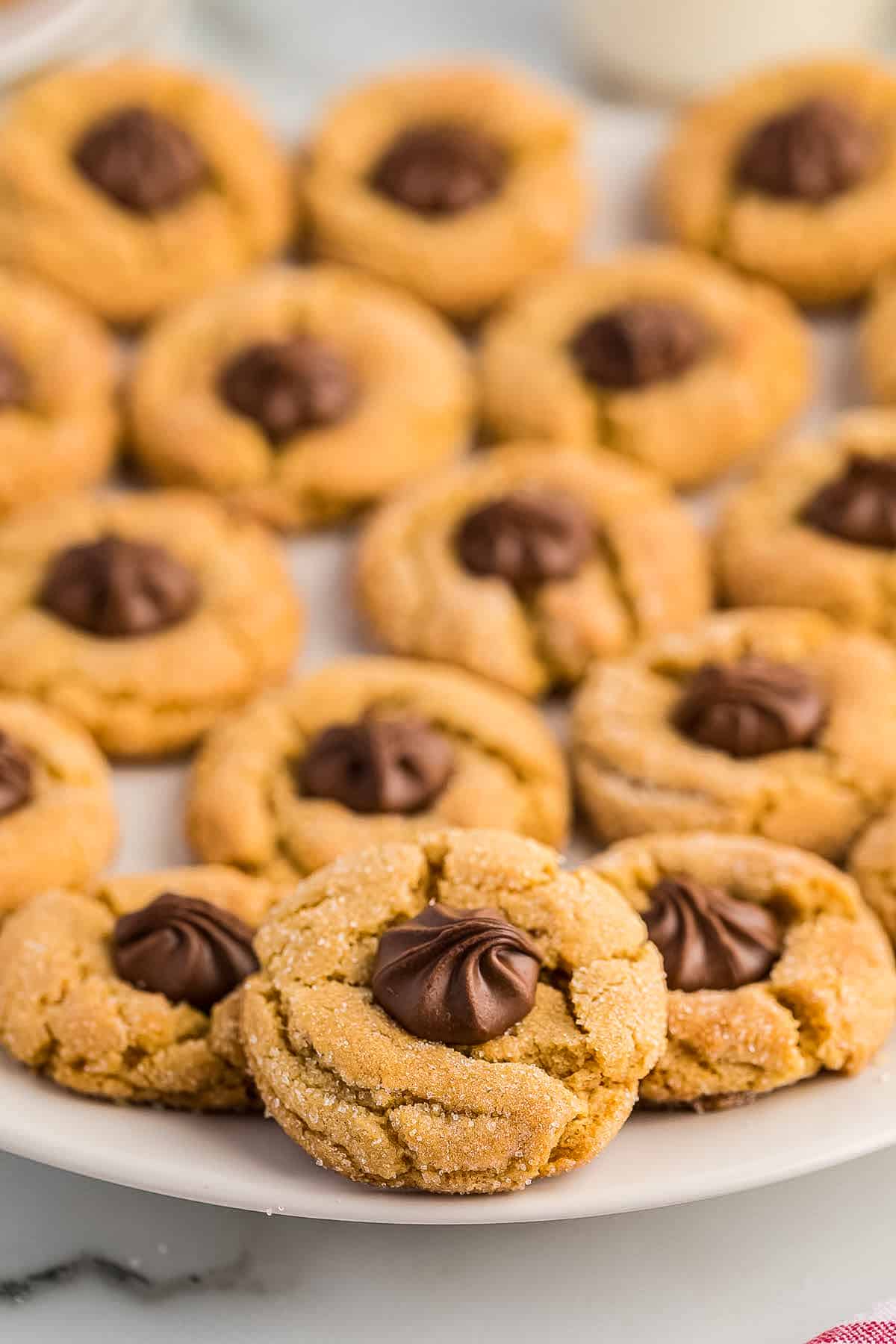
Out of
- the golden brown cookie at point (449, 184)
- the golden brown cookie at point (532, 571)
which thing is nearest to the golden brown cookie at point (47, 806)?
the golden brown cookie at point (532, 571)

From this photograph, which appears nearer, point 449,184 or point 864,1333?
point 864,1333

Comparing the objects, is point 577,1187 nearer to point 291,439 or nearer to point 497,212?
point 291,439

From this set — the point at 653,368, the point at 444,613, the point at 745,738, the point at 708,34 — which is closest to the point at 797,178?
the point at 653,368

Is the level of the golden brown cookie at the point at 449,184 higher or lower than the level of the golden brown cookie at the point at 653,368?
higher

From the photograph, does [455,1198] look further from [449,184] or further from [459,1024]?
[449,184]

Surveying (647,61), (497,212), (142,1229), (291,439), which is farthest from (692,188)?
(142,1229)

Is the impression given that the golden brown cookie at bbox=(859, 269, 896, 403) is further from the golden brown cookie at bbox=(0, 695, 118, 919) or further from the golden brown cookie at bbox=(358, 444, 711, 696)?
the golden brown cookie at bbox=(0, 695, 118, 919)

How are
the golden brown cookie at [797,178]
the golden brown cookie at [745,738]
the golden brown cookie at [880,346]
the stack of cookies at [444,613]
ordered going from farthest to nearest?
1. the golden brown cookie at [797,178]
2. the golden brown cookie at [880,346]
3. the golden brown cookie at [745,738]
4. the stack of cookies at [444,613]

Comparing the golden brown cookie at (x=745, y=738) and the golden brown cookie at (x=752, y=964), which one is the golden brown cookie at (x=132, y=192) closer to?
the golden brown cookie at (x=745, y=738)
